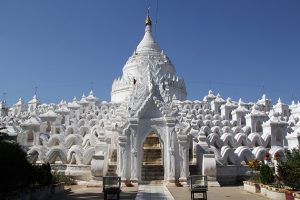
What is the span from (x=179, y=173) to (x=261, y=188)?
5854mm

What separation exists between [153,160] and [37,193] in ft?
38.7

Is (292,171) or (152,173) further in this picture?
(152,173)

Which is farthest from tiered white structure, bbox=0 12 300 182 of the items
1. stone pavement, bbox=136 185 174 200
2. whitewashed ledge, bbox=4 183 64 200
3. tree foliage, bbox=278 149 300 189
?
tree foliage, bbox=278 149 300 189

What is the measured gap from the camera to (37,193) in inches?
601

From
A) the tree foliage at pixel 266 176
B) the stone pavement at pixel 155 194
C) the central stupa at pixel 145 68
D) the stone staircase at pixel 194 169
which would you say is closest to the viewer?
the stone pavement at pixel 155 194

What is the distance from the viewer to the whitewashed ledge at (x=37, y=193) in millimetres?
13143

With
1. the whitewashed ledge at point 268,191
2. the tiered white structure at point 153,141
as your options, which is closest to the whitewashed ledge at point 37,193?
the tiered white structure at point 153,141

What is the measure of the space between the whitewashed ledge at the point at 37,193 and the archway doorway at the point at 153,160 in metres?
6.22

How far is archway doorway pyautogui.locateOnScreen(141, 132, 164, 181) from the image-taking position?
23.5 m

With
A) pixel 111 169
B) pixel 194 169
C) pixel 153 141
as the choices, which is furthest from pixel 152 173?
pixel 153 141

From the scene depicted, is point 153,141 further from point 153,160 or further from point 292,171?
point 292,171

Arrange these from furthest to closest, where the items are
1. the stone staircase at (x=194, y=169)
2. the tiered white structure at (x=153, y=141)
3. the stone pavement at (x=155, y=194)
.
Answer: the stone staircase at (x=194, y=169), the tiered white structure at (x=153, y=141), the stone pavement at (x=155, y=194)

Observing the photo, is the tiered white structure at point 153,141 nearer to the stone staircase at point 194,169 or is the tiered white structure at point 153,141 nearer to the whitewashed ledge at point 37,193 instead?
the stone staircase at point 194,169

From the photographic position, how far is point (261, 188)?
17.4 meters
